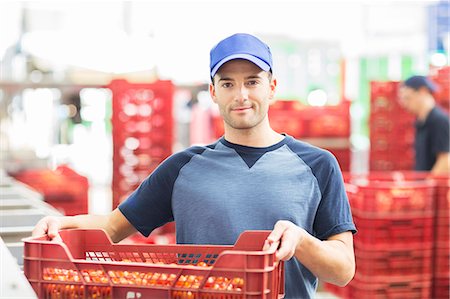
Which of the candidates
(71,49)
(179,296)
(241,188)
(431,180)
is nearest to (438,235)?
(431,180)

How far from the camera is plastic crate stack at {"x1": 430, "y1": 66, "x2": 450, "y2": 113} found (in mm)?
7715

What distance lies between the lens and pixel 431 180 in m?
4.79

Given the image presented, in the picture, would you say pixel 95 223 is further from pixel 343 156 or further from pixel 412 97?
pixel 343 156

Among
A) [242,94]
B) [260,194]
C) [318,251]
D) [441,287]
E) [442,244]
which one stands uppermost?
[242,94]

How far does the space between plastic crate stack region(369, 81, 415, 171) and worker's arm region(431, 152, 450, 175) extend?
218 cm

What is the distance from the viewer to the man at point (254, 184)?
189cm

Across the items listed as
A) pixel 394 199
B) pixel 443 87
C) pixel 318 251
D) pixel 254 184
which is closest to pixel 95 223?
pixel 254 184

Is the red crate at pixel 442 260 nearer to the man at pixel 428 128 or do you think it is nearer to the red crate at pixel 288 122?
the man at pixel 428 128

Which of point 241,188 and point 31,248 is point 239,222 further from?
point 31,248

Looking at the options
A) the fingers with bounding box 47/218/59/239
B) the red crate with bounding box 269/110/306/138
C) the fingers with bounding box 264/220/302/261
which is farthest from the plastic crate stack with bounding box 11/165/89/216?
the fingers with bounding box 264/220/302/261

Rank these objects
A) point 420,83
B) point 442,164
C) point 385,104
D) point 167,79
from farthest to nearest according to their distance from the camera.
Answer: point 385,104
point 167,79
point 420,83
point 442,164

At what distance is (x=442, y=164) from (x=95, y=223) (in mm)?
4128

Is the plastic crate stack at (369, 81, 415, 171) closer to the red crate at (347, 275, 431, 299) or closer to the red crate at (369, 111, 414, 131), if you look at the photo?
the red crate at (369, 111, 414, 131)

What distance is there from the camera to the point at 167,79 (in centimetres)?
662
